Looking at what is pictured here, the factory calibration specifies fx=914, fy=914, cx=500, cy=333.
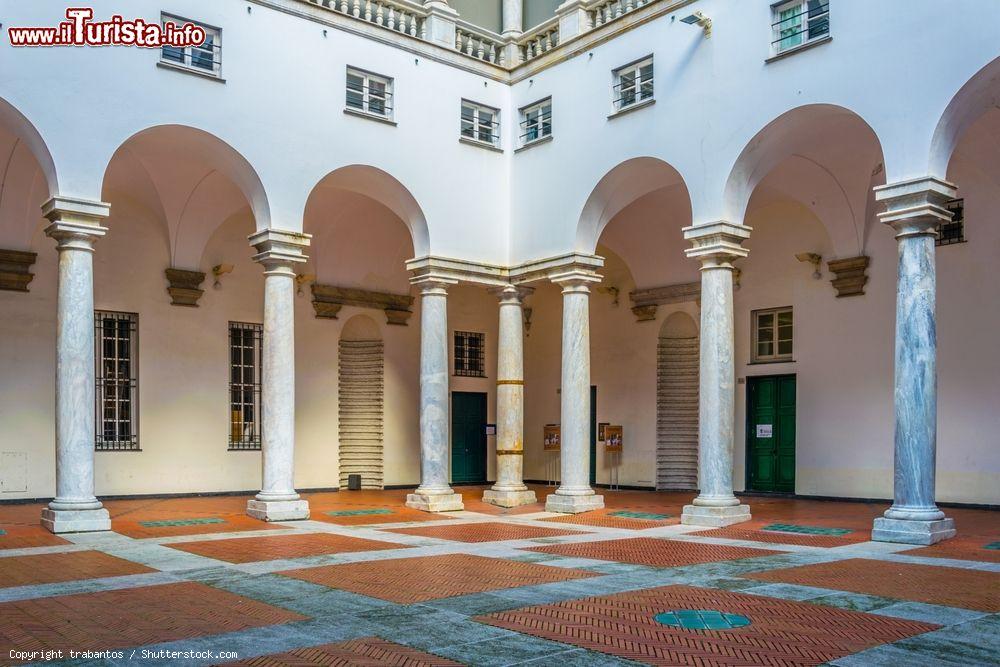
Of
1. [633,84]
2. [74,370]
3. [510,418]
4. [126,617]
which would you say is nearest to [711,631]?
[126,617]

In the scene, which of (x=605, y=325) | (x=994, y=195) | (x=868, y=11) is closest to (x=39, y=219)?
(x=605, y=325)

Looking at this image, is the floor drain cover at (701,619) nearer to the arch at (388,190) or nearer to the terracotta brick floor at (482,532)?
the terracotta brick floor at (482,532)

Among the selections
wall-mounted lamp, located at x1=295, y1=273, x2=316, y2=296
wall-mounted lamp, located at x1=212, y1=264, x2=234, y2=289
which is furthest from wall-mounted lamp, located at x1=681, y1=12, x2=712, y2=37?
wall-mounted lamp, located at x1=212, y1=264, x2=234, y2=289

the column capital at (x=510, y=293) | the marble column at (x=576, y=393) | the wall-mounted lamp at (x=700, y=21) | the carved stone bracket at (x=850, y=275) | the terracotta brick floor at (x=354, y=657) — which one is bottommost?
the terracotta brick floor at (x=354, y=657)

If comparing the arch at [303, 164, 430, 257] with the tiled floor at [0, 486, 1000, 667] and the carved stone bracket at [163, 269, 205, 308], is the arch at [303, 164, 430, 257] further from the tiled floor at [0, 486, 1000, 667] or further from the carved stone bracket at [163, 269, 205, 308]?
the tiled floor at [0, 486, 1000, 667]

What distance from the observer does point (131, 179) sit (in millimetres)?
18000

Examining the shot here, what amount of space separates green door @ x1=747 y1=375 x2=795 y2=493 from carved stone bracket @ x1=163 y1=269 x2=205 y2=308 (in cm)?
1199

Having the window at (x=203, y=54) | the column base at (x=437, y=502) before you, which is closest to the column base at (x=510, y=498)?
the column base at (x=437, y=502)

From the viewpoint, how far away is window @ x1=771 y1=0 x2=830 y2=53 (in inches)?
543

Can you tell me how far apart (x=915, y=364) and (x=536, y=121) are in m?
9.40

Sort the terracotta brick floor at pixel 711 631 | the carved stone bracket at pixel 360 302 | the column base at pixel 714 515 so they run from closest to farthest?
1. the terracotta brick floor at pixel 711 631
2. the column base at pixel 714 515
3. the carved stone bracket at pixel 360 302

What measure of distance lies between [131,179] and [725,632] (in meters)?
15.2

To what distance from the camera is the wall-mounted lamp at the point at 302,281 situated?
68.4ft

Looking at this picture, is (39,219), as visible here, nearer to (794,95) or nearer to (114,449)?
(114,449)
